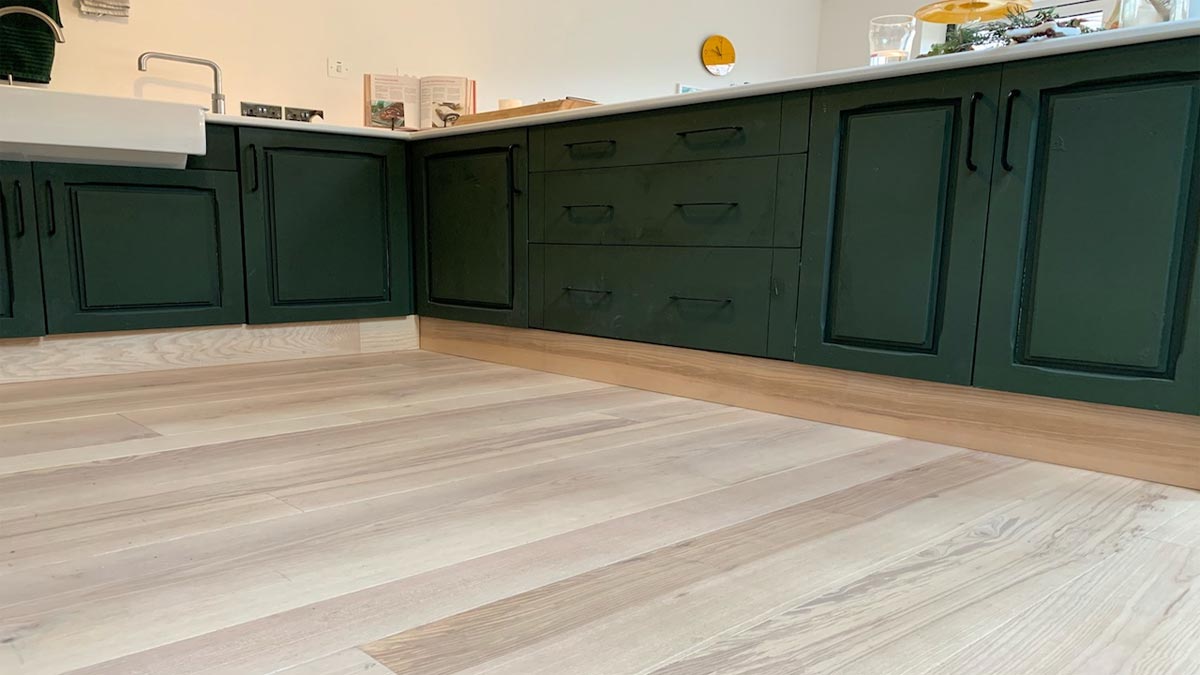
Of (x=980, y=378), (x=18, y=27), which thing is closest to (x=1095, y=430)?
(x=980, y=378)

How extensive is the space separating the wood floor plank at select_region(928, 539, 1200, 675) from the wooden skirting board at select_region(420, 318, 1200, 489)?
0.44m

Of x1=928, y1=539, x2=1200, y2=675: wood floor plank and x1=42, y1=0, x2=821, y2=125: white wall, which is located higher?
x1=42, y1=0, x2=821, y2=125: white wall

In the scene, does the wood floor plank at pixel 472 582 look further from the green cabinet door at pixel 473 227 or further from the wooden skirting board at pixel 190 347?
the wooden skirting board at pixel 190 347

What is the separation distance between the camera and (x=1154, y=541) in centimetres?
111

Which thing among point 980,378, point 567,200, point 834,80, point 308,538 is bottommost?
point 308,538

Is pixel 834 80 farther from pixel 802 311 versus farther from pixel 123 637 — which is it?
pixel 123 637

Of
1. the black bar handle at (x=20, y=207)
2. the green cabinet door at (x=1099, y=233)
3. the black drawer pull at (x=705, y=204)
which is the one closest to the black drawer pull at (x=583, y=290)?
the black drawer pull at (x=705, y=204)

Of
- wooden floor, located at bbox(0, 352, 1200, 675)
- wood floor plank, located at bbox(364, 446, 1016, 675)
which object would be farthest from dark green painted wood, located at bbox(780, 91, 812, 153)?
wood floor plank, located at bbox(364, 446, 1016, 675)

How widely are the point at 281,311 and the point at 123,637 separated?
192 cm

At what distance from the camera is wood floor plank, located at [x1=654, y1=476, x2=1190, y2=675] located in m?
0.77

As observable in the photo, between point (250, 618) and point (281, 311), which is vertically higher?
point (281, 311)

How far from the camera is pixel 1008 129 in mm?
1482

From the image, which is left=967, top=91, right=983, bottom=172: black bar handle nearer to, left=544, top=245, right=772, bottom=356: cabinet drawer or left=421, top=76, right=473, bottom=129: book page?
left=544, top=245, right=772, bottom=356: cabinet drawer

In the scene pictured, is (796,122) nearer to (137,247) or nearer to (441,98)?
(441,98)
